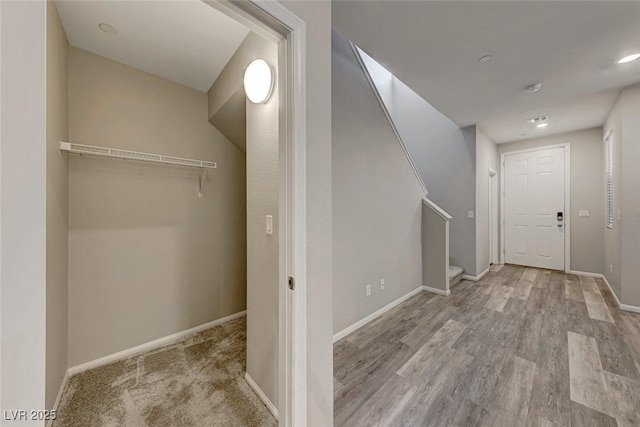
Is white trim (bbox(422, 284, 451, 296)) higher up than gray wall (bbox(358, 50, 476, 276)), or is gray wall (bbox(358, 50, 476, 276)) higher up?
gray wall (bbox(358, 50, 476, 276))

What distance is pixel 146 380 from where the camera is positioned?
5.69ft

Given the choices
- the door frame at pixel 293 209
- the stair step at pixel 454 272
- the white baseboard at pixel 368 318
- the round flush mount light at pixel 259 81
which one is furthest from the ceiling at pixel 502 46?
the white baseboard at pixel 368 318

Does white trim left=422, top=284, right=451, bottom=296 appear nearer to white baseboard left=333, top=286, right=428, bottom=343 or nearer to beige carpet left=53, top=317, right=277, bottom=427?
white baseboard left=333, top=286, right=428, bottom=343

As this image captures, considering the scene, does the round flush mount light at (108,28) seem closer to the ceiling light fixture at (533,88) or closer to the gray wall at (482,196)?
the ceiling light fixture at (533,88)

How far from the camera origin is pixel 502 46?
2033 mm

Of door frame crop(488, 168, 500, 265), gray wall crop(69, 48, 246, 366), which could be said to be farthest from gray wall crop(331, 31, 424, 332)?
door frame crop(488, 168, 500, 265)

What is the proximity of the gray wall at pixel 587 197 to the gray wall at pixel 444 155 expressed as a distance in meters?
2.00

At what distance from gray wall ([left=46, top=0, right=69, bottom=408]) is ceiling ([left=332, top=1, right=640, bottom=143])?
5.96ft

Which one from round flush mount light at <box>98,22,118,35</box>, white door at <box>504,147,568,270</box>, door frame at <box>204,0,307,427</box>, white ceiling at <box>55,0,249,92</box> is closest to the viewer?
door frame at <box>204,0,307,427</box>

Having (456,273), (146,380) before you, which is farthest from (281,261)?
(456,273)

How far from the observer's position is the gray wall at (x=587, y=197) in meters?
4.01

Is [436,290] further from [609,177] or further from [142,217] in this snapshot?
[142,217]

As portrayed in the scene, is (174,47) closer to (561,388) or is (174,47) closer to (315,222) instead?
(315,222)

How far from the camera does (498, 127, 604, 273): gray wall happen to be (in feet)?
13.1
